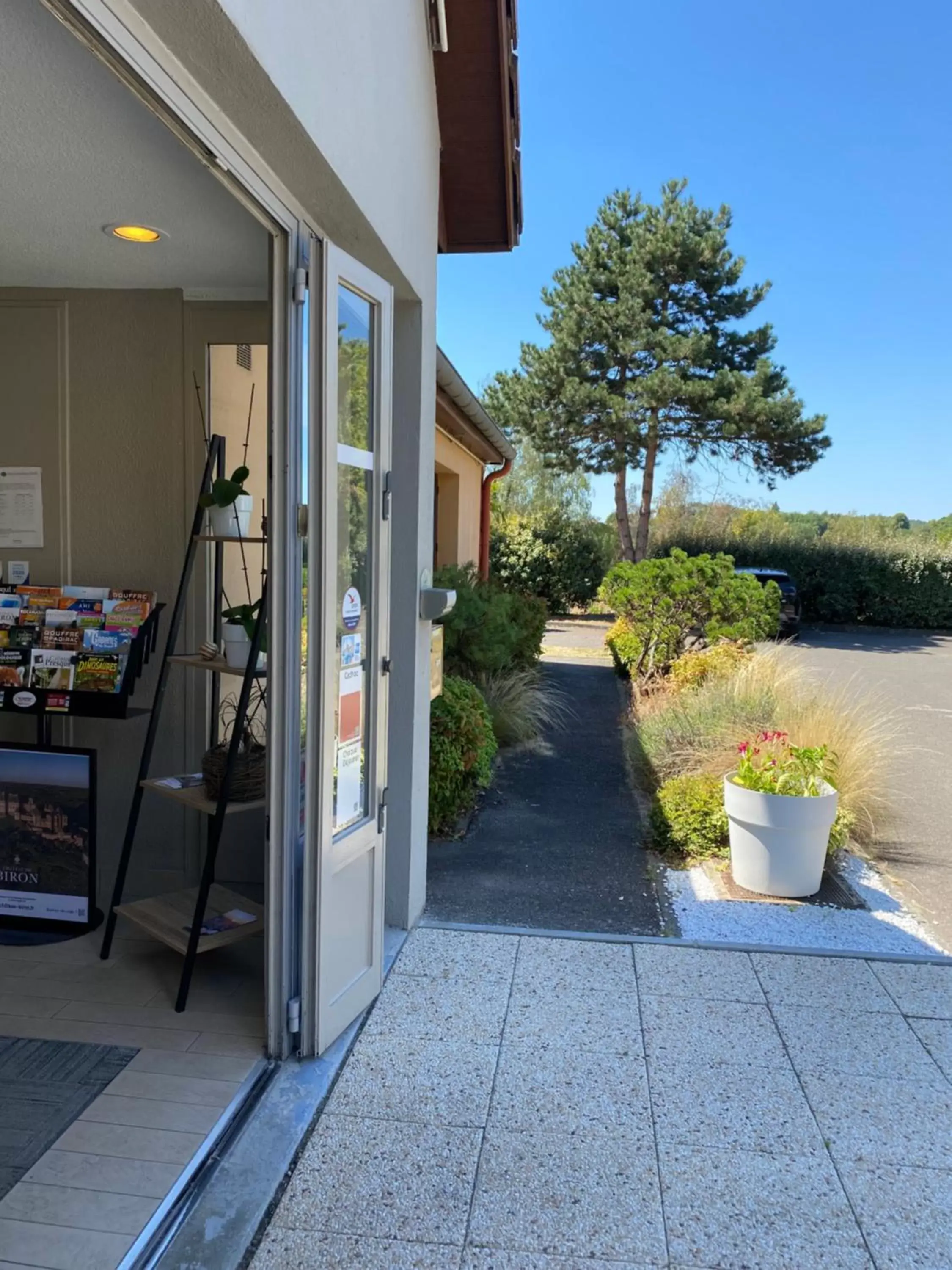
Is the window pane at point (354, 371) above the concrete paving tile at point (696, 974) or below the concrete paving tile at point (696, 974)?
above

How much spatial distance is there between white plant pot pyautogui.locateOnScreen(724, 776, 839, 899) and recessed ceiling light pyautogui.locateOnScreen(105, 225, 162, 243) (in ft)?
11.8

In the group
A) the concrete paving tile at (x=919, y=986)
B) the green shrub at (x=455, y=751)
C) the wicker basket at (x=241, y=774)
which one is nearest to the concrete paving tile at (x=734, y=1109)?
the concrete paving tile at (x=919, y=986)

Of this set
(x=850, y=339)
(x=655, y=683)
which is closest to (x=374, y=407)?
(x=655, y=683)

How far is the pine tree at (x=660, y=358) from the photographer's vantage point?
62.1ft

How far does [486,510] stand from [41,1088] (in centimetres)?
1060

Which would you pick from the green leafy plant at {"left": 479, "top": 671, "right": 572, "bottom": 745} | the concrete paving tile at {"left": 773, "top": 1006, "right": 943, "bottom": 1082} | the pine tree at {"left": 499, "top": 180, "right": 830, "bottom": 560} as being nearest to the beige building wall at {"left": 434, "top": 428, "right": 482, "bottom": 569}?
the green leafy plant at {"left": 479, "top": 671, "right": 572, "bottom": 745}

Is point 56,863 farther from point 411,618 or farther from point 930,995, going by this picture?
point 930,995

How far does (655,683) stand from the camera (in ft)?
30.0

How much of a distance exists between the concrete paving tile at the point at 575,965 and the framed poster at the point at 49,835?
1.79 meters

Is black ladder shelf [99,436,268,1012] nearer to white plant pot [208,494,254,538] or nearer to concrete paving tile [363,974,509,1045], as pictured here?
white plant pot [208,494,254,538]

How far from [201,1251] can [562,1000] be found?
5.02ft

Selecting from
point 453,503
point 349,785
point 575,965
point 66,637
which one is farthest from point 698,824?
point 453,503

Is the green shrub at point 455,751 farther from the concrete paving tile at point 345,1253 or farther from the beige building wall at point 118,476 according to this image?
the concrete paving tile at point 345,1253

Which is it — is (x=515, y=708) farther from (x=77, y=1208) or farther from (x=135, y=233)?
(x=77, y=1208)
